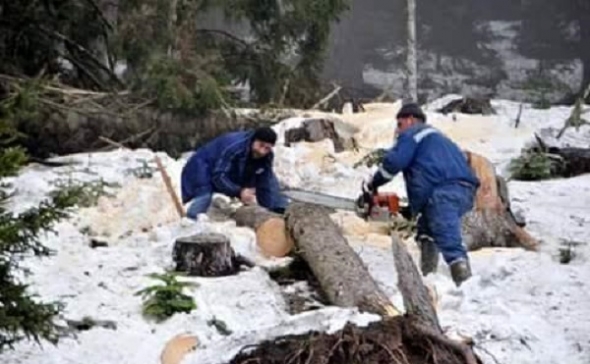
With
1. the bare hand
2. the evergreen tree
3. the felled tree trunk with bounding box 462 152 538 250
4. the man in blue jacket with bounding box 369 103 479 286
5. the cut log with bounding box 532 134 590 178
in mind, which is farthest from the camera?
the cut log with bounding box 532 134 590 178

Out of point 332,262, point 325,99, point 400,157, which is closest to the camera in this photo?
point 332,262

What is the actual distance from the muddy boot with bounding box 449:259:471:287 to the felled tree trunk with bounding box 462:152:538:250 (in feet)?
3.11

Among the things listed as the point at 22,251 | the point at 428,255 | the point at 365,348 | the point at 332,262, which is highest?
the point at 22,251

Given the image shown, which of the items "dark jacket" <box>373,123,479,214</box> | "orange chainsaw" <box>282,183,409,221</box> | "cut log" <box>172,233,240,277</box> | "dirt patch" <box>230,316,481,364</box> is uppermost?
"dark jacket" <box>373,123,479,214</box>

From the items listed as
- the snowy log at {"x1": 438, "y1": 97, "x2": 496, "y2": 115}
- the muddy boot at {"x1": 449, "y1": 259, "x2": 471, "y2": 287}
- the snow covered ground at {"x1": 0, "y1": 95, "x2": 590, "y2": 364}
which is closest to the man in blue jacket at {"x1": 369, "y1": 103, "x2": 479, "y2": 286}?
the muddy boot at {"x1": 449, "y1": 259, "x2": 471, "y2": 287}

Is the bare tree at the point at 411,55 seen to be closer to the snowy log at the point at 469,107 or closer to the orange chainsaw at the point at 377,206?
the snowy log at the point at 469,107

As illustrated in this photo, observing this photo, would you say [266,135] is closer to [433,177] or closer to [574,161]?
[433,177]

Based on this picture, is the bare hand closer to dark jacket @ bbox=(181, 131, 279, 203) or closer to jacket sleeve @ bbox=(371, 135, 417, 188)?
dark jacket @ bbox=(181, 131, 279, 203)

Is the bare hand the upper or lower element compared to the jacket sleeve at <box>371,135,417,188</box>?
lower


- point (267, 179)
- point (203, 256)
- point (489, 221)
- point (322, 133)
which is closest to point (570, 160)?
point (322, 133)

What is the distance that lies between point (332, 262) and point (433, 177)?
120cm

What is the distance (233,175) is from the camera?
8.77 metres

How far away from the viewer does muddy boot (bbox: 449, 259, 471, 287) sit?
6.99 meters

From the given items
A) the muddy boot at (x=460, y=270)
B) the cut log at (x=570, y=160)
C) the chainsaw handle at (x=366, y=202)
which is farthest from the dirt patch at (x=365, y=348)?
the cut log at (x=570, y=160)
